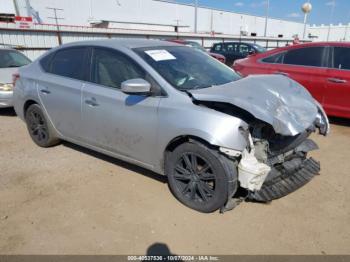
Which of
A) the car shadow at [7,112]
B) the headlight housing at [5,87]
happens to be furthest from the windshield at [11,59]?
the car shadow at [7,112]

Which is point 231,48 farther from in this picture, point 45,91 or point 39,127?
point 45,91

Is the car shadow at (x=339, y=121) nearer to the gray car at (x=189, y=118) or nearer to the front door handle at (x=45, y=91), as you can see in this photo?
the gray car at (x=189, y=118)

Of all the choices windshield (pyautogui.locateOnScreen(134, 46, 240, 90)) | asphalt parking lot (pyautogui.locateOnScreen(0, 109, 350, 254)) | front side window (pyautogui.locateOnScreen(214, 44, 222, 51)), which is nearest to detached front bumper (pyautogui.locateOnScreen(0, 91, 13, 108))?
asphalt parking lot (pyautogui.locateOnScreen(0, 109, 350, 254))

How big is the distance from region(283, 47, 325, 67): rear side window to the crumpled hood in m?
2.78

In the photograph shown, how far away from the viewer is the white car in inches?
271

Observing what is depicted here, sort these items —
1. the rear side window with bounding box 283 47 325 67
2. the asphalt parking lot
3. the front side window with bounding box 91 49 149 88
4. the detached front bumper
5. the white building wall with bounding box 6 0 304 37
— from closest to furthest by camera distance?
the asphalt parking lot → the front side window with bounding box 91 49 149 88 → the rear side window with bounding box 283 47 325 67 → the detached front bumper → the white building wall with bounding box 6 0 304 37

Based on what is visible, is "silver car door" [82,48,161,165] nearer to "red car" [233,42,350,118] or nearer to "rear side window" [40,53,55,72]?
"rear side window" [40,53,55,72]

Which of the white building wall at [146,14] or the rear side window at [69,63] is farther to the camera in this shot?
the white building wall at [146,14]

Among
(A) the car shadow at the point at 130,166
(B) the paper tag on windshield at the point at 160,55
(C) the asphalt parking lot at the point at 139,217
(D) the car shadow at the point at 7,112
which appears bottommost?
(D) the car shadow at the point at 7,112

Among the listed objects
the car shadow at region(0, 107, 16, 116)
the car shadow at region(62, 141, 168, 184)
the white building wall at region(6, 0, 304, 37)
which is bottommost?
the car shadow at region(0, 107, 16, 116)

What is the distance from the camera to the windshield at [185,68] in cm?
349

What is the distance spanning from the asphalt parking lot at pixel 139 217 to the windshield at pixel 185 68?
1.30 metres

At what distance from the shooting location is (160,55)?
12.2 ft

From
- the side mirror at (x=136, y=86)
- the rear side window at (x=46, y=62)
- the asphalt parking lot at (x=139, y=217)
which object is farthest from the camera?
the rear side window at (x=46, y=62)
